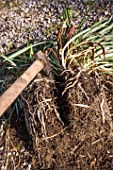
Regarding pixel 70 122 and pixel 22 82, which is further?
pixel 70 122

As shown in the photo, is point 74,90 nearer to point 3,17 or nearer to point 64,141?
point 64,141

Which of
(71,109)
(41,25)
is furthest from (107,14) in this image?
(71,109)

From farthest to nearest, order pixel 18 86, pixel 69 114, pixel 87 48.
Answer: pixel 87 48 → pixel 69 114 → pixel 18 86

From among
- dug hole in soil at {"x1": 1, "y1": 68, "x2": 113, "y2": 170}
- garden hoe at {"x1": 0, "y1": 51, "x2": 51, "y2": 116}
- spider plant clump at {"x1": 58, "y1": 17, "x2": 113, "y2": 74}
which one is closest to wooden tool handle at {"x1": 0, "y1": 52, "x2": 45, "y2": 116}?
garden hoe at {"x1": 0, "y1": 51, "x2": 51, "y2": 116}

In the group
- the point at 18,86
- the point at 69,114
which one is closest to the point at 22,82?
the point at 18,86

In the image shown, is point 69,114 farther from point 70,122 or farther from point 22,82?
point 22,82

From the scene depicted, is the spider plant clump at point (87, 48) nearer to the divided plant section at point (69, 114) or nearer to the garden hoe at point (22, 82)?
the divided plant section at point (69, 114)

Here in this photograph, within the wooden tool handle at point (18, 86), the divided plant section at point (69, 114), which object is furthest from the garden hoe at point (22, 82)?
the divided plant section at point (69, 114)
